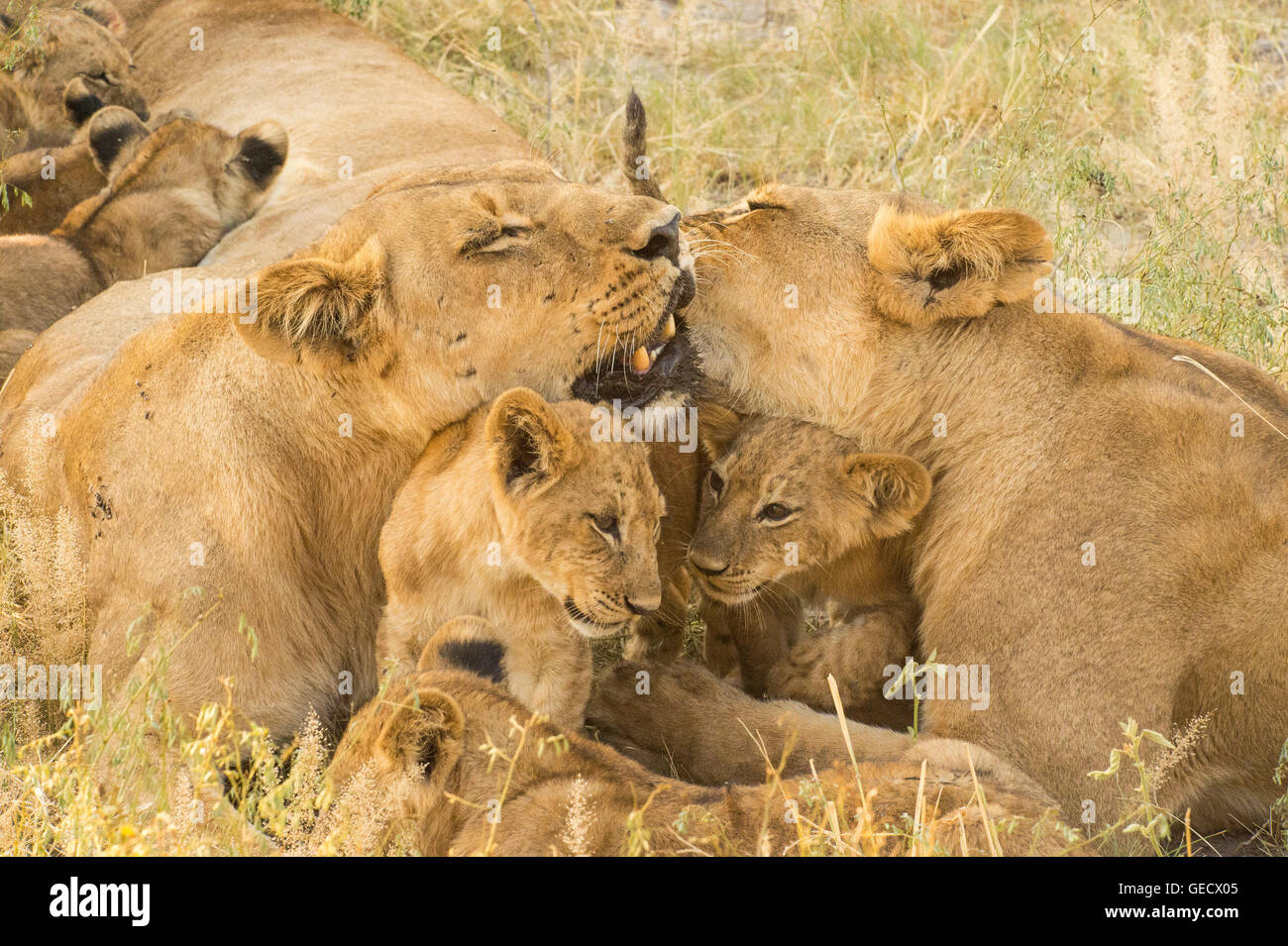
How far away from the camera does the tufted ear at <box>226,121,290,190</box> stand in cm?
579

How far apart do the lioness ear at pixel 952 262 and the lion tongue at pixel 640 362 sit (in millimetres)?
606

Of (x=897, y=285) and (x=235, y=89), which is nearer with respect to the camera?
(x=897, y=285)

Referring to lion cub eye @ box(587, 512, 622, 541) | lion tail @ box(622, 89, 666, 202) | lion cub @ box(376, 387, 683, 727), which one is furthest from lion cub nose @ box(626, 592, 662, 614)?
lion tail @ box(622, 89, 666, 202)

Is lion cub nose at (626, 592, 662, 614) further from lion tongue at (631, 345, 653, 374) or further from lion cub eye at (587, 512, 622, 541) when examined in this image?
lion tongue at (631, 345, 653, 374)

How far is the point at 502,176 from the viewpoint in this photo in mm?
3816

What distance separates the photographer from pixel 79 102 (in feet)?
21.1

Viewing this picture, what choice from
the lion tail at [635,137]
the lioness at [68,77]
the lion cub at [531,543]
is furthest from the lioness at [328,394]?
the lioness at [68,77]

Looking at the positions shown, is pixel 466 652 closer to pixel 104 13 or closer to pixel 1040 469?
pixel 1040 469

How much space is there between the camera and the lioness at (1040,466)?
3.52 metres

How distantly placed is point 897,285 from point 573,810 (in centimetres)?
165

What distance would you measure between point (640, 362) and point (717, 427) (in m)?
0.50

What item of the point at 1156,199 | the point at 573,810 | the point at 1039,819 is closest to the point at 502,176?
the point at 573,810

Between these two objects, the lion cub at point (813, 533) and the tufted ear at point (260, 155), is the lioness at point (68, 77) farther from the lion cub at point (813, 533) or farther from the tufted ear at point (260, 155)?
the lion cub at point (813, 533)
